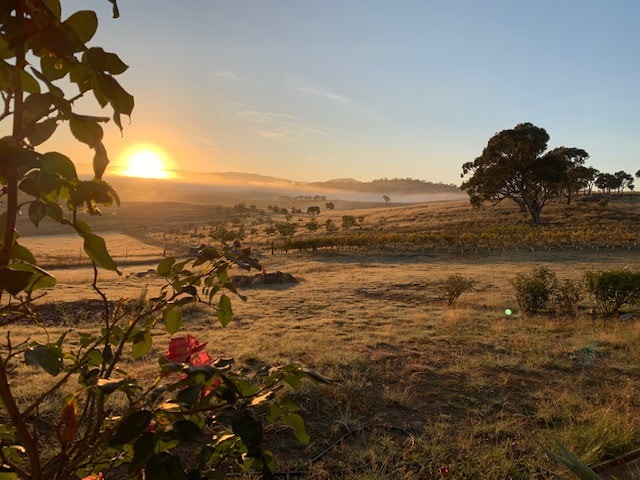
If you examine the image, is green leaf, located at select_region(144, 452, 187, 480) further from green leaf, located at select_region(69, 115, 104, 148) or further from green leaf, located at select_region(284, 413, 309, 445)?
green leaf, located at select_region(69, 115, 104, 148)

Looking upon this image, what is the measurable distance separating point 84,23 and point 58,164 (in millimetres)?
306

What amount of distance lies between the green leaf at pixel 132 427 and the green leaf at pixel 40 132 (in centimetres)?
62

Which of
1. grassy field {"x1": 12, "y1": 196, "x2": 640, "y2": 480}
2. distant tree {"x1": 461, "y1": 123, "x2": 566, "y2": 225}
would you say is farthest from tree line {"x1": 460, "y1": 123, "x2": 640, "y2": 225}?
grassy field {"x1": 12, "y1": 196, "x2": 640, "y2": 480}

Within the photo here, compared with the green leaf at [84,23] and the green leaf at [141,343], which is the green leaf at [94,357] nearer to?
the green leaf at [141,343]

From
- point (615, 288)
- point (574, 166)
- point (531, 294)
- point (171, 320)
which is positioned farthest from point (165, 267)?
point (574, 166)

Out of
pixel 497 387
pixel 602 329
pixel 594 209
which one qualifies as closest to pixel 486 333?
pixel 602 329

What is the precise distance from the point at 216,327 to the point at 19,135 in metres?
10.2

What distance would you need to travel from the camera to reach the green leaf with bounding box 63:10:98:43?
2.74 feet

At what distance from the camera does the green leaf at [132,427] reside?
0.90 meters

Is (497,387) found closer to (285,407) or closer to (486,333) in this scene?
(486,333)

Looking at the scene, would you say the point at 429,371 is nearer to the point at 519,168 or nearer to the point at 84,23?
the point at 84,23

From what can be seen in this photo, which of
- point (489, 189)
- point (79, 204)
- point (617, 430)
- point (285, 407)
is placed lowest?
point (617, 430)

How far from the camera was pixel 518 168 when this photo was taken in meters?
43.1

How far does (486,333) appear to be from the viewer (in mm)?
9250
